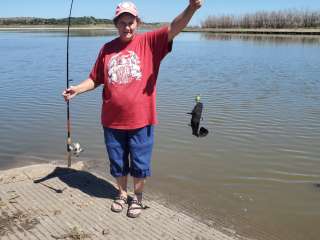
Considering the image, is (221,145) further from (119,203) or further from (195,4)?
(195,4)

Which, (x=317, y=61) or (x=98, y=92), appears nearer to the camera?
(x=98, y=92)

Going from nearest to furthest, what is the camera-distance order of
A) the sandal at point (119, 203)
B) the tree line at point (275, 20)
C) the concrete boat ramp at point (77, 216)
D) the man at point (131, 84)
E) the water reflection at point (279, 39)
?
the concrete boat ramp at point (77, 216)
the man at point (131, 84)
the sandal at point (119, 203)
the water reflection at point (279, 39)
the tree line at point (275, 20)

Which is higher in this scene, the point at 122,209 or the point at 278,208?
the point at 122,209

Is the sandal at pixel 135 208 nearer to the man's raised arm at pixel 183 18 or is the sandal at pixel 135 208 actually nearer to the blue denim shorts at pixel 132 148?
the blue denim shorts at pixel 132 148

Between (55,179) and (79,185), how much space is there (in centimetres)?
35

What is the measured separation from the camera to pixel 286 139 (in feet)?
26.7

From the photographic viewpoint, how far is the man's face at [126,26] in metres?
3.96

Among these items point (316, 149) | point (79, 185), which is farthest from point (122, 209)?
point (316, 149)

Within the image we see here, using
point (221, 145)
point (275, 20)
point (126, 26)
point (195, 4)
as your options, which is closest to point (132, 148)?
point (126, 26)

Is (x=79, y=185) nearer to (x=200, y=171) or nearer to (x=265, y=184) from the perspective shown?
(x=200, y=171)

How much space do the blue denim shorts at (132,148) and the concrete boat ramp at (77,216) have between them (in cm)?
44

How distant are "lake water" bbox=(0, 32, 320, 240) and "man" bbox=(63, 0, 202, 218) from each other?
4.43 ft

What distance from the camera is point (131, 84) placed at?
4016mm

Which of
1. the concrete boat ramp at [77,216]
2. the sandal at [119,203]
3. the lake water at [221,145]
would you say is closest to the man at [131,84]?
the sandal at [119,203]
